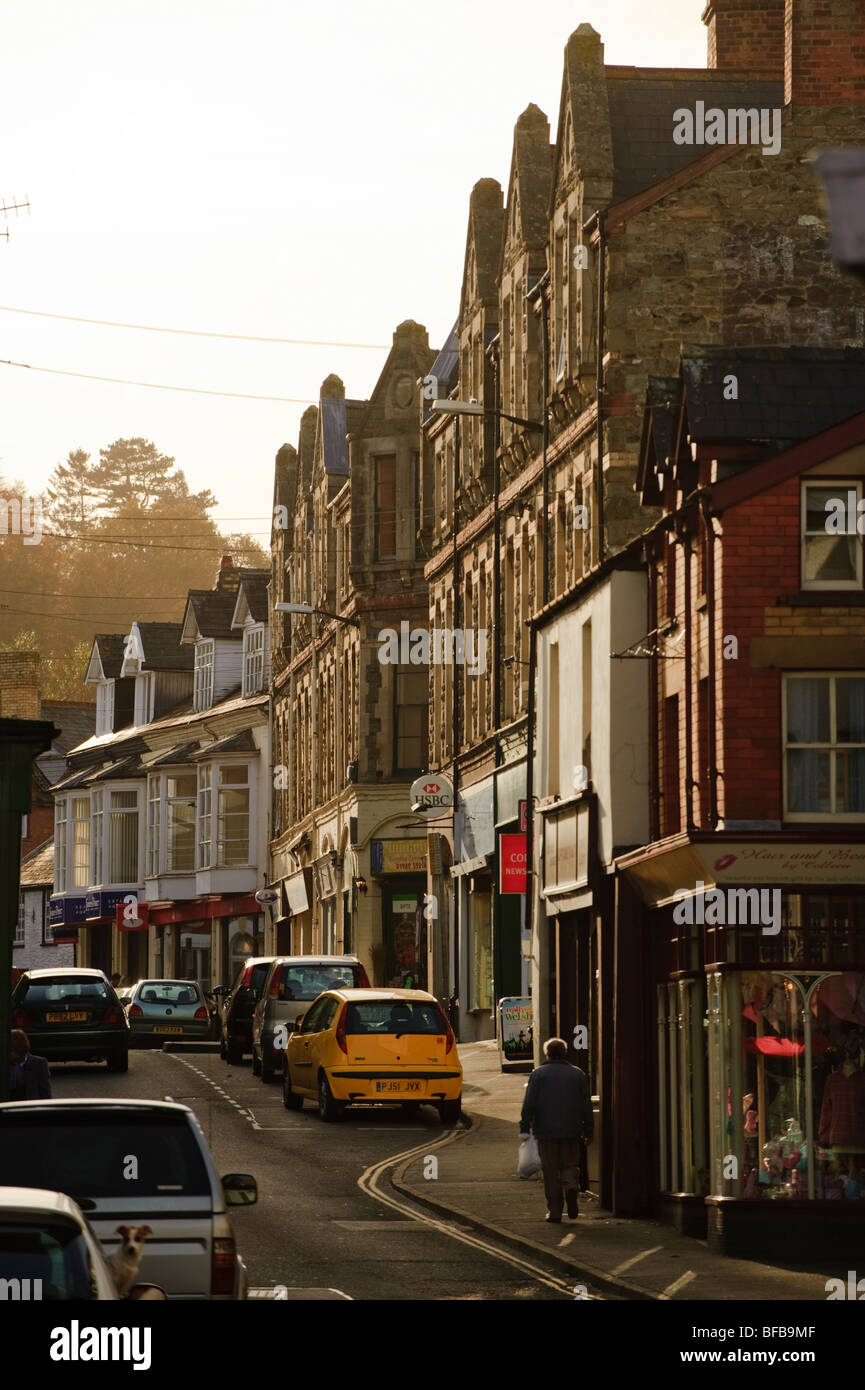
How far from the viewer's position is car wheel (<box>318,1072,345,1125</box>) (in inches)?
1176

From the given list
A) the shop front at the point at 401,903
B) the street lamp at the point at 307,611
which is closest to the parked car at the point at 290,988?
the street lamp at the point at 307,611

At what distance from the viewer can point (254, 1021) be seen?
3819 centimetres

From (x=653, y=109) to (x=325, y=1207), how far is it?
73.5 feet

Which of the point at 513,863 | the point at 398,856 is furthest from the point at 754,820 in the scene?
the point at 398,856

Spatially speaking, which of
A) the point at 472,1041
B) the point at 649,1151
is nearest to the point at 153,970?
the point at 472,1041

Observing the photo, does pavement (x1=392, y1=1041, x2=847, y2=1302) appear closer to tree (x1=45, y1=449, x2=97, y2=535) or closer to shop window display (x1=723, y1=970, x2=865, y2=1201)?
shop window display (x1=723, y1=970, x2=865, y2=1201)

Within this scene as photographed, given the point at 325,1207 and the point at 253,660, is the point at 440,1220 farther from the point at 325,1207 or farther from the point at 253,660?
the point at 253,660

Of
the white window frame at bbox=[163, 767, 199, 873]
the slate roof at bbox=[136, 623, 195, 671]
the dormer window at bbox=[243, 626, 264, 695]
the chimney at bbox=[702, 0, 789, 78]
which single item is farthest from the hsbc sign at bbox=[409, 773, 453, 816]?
the slate roof at bbox=[136, 623, 195, 671]

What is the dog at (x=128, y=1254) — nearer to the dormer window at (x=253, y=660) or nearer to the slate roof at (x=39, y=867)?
the dormer window at (x=253, y=660)

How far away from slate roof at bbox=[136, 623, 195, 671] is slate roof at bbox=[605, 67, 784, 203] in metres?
45.5

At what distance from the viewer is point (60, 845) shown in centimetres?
8175
